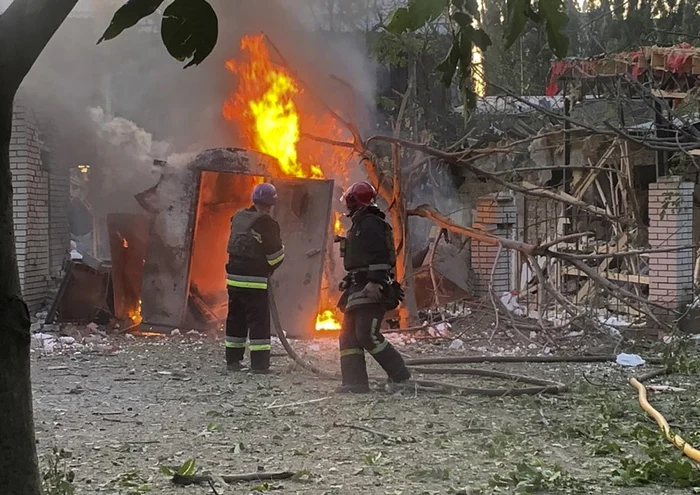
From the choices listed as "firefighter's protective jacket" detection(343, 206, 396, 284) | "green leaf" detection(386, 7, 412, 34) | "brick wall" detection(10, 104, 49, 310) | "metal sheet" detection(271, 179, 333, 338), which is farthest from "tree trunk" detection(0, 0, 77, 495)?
"brick wall" detection(10, 104, 49, 310)

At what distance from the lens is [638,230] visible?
39.0 ft

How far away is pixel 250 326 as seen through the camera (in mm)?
7457

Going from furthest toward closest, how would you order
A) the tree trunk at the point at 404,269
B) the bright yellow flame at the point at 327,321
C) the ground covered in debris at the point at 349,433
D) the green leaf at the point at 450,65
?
1. the bright yellow flame at the point at 327,321
2. the tree trunk at the point at 404,269
3. the ground covered in debris at the point at 349,433
4. the green leaf at the point at 450,65

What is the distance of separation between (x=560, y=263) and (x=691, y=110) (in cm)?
501

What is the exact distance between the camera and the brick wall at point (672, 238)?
1009 cm

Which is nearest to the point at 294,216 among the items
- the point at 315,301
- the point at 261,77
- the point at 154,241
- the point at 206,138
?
the point at 315,301

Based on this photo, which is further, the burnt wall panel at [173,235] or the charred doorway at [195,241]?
the burnt wall panel at [173,235]

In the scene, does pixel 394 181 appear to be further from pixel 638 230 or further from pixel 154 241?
pixel 638 230

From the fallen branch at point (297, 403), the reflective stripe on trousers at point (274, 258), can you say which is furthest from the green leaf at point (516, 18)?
the reflective stripe on trousers at point (274, 258)

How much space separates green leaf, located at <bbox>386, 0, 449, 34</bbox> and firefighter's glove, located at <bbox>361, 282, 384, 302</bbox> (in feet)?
16.4

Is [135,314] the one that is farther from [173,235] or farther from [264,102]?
[264,102]

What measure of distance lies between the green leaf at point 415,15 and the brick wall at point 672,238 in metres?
9.30

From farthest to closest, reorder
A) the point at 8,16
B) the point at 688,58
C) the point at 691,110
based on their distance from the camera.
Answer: the point at 688,58
the point at 691,110
the point at 8,16

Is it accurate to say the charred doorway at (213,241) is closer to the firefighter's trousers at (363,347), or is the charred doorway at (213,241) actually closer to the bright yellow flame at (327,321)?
the bright yellow flame at (327,321)
